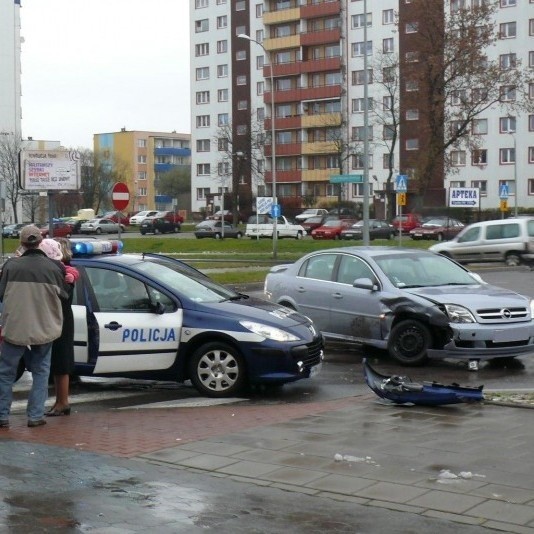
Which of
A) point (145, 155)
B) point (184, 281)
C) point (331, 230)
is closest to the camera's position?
point (184, 281)

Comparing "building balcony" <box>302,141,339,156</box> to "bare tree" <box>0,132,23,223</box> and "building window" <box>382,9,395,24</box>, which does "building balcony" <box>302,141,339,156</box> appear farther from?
"bare tree" <box>0,132,23,223</box>

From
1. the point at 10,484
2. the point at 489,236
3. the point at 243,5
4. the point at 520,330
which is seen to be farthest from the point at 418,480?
the point at 243,5

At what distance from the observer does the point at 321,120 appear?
99312 millimetres

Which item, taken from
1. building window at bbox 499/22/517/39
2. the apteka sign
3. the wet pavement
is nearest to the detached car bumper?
the wet pavement

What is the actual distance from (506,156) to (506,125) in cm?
262

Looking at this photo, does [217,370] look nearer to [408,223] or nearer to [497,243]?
[497,243]

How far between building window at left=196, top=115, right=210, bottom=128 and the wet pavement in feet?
343

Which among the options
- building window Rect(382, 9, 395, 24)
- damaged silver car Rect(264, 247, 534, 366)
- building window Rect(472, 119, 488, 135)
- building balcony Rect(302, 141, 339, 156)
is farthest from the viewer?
building balcony Rect(302, 141, 339, 156)

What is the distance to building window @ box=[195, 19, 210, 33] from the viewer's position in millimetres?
111062

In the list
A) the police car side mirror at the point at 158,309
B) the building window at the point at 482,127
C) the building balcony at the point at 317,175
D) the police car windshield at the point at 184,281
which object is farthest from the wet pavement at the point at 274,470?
the building balcony at the point at 317,175

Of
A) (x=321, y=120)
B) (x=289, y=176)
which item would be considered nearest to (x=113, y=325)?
(x=321, y=120)

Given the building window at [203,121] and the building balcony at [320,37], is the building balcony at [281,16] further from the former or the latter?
the building window at [203,121]

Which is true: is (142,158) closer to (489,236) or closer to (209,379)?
(489,236)

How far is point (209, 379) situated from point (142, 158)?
15040 cm
